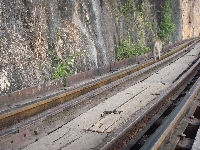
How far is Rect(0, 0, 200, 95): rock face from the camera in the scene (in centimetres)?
812

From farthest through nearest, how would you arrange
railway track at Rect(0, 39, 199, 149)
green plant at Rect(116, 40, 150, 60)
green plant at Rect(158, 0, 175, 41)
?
green plant at Rect(158, 0, 175, 41)
green plant at Rect(116, 40, 150, 60)
railway track at Rect(0, 39, 199, 149)

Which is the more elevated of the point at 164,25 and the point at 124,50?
the point at 164,25

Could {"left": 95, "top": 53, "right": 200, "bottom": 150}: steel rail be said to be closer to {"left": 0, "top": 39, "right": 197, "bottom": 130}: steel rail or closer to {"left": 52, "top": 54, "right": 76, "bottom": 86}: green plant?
→ {"left": 0, "top": 39, "right": 197, "bottom": 130}: steel rail

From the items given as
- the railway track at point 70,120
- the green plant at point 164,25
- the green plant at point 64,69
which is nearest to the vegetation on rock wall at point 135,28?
the green plant at point 164,25

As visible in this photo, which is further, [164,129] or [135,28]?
[135,28]

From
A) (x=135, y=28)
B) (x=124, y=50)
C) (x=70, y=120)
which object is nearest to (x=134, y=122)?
(x=70, y=120)

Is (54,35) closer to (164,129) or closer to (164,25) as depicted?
(164,129)

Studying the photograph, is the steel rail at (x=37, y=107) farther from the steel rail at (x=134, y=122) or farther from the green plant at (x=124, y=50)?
the green plant at (x=124, y=50)

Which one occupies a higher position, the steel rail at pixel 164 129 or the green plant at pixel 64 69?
the green plant at pixel 64 69

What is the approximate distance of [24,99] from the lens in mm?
7020

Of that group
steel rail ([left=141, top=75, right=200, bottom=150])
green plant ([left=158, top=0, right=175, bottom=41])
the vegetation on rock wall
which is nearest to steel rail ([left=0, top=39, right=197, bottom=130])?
steel rail ([left=141, top=75, right=200, bottom=150])

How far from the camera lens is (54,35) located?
10211mm

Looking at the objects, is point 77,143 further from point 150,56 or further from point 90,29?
point 150,56

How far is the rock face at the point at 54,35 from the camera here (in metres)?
8.12
